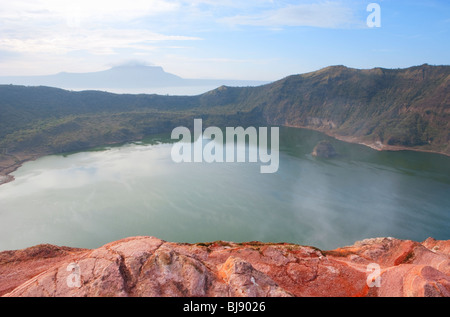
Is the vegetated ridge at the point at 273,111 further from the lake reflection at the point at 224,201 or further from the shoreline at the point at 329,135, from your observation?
the lake reflection at the point at 224,201

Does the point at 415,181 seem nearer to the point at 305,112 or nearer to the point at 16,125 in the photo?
the point at 305,112

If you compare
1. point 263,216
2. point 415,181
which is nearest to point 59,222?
point 263,216

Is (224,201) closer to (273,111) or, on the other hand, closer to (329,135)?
(329,135)

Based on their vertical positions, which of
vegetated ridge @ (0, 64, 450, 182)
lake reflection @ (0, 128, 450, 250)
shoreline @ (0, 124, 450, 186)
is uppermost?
vegetated ridge @ (0, 64, 450, 182)

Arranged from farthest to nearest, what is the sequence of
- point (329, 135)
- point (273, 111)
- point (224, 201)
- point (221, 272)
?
point (273, 111) < point (329, 135) < point (224, 201) < point (221, 272)

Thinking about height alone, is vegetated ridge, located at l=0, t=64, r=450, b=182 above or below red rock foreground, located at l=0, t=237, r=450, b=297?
above

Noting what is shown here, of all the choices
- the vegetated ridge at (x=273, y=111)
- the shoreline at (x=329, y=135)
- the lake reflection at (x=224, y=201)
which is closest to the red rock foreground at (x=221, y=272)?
the lake reflection at (x=224, y=201)

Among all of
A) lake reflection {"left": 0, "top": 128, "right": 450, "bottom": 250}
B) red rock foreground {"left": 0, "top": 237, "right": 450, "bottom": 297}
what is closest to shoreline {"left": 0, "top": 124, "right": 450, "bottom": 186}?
lake reflection {"left": 0, "top": 128, "right": 450, "bottom": 250}

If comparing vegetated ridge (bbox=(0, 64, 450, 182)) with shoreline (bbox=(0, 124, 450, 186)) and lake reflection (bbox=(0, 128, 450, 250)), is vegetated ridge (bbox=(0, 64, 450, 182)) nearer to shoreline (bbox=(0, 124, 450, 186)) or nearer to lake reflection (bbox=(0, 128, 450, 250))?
shoreline (bbox=(0, 124, 450, 186))

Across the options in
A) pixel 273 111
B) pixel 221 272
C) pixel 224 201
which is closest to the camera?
pixel 221 272

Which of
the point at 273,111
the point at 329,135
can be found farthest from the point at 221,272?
the point at 273,111
